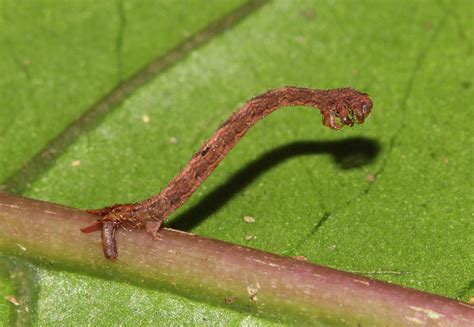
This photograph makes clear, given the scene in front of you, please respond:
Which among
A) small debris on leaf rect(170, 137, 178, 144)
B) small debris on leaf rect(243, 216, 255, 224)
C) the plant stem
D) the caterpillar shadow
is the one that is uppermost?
small debris on leaf rect(170, 137, 178, 144)

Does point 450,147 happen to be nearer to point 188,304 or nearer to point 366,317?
point 366,317

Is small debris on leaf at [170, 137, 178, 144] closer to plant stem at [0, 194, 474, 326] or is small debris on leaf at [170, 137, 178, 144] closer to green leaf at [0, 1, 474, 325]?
green leaf at [0, 1, 474, 325]

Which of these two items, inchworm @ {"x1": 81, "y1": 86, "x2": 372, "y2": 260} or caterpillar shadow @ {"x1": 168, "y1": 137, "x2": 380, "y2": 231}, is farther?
caterpillar shadow @ {"x1": 168, "y1": 137, "x2": 380, "y2": 231}

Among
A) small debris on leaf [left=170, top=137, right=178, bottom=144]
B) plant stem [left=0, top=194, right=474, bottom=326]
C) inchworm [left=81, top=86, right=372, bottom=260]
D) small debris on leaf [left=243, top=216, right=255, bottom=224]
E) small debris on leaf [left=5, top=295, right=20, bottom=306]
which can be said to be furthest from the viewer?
small debris on leaf [left=170, top=137, right=178, bottom=144]

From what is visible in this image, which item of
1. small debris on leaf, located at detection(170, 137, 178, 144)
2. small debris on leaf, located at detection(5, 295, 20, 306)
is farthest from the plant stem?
small debris on leaf, located at detection(170, 137, 178, 144)

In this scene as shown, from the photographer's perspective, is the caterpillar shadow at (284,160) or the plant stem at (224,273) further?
the caterpillar shadow at (284,160)

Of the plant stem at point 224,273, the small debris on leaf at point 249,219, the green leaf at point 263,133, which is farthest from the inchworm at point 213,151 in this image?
the small debris on leaf at point 249,219

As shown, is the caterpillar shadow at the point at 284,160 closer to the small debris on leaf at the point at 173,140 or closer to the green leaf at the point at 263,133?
the green leaf at the point at 263,133
